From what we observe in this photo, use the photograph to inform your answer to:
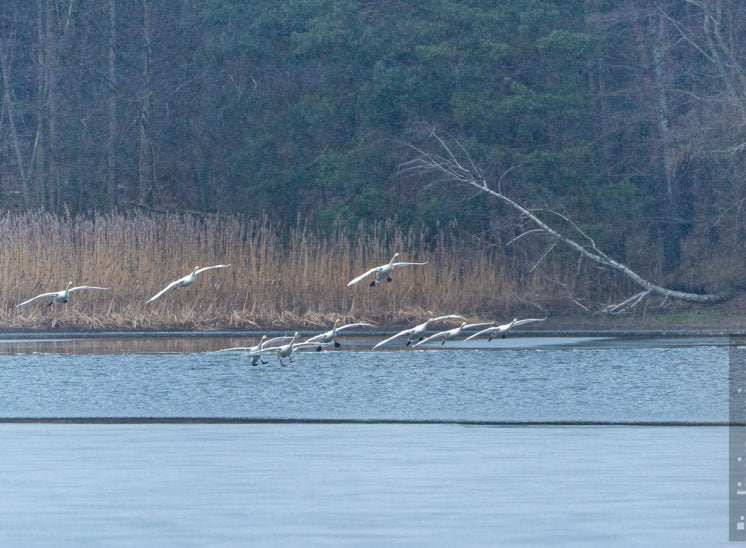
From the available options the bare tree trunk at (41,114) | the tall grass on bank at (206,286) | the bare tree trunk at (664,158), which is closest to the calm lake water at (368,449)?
the tall grass on bank at (206,286)

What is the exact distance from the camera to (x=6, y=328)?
90.4 ft

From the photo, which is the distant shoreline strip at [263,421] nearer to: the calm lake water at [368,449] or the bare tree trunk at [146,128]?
the calm lake water at [368,449]

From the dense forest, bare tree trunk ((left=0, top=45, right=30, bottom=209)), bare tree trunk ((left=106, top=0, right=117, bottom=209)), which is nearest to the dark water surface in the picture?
the dense forest

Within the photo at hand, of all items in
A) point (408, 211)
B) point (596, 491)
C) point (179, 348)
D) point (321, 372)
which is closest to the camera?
point (596, 491)

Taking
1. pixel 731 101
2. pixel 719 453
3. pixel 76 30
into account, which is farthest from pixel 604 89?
pixel 719 453

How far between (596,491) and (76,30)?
40.5 metres

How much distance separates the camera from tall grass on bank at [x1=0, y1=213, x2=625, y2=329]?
28.1 m

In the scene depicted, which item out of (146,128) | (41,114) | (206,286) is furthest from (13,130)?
(206,286)

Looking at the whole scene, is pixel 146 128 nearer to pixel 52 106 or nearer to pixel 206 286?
pixel 52 106

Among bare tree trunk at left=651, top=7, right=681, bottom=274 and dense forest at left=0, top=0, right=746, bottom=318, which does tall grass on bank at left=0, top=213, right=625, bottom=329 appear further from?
bare tree trunk at left=651, top=7, right=681, bottom=274

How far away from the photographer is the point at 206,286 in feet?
94.3

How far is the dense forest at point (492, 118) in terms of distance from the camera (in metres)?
35.2

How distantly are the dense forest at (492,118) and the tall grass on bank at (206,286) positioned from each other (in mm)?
3607

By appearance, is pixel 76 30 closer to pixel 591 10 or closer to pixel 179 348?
pixel 591 10
